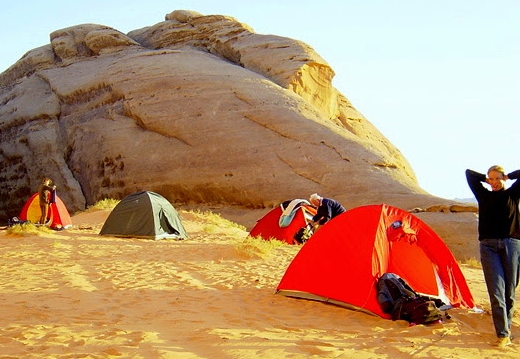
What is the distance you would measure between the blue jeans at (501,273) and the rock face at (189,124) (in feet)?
55.3

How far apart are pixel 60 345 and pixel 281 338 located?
2.28 m

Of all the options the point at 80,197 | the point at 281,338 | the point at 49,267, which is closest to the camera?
the point at 281,338

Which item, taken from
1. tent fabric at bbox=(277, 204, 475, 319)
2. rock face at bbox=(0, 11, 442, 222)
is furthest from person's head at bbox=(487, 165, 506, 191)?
rock face at bbox=(0, 11, 442, 222)

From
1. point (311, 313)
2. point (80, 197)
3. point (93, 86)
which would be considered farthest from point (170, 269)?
point (93, 86)

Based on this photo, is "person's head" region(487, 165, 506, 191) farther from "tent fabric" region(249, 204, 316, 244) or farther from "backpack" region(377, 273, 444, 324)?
"tent fabric" region(249, 204, 316, 244)

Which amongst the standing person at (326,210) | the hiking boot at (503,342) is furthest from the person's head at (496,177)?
the standing person at (326,210)

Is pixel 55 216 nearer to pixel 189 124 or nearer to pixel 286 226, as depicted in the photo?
pixel 286 226

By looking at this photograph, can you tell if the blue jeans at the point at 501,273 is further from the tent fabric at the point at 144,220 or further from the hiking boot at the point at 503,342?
the tent fabric at the point at 144,220

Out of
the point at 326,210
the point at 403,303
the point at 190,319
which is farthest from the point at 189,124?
the point at 403,303

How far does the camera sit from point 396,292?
24.4 feet

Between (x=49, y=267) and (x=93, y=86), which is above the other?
(x=93, y=86)

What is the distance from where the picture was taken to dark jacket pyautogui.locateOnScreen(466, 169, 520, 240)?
6.23 metres

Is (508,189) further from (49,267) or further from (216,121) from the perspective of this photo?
(216,121)

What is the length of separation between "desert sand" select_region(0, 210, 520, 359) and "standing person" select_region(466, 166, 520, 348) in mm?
371
